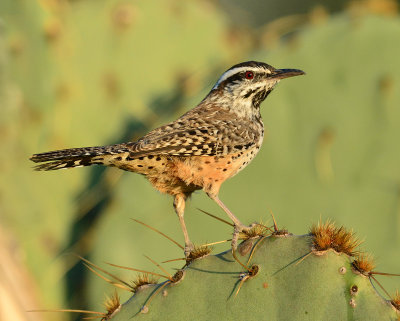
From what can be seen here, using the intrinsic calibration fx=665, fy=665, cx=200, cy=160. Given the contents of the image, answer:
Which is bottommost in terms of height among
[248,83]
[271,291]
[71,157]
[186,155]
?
[271,291]

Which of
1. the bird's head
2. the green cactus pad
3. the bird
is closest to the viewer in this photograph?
the green cactus pad

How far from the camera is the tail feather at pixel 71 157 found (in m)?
1.87

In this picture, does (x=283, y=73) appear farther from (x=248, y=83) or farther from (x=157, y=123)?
(x=157, y=123)

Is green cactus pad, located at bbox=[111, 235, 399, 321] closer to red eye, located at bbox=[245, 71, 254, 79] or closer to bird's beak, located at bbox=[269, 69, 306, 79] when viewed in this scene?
bird's beak, located at bbox=[269, 69, 306, 79]

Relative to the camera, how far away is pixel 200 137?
7.30 feet

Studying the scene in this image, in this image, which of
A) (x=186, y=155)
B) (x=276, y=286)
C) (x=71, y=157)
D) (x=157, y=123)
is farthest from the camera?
(x=157, y=123)

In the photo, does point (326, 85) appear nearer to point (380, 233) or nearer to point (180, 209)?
point (380, 233)

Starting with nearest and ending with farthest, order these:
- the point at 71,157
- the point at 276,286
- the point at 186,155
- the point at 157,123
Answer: the point at 276,286, the point at 71,157, the point at 186,155, the point at 157,123

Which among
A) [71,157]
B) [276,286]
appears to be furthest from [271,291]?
[71,157]

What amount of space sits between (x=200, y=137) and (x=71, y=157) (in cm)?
48

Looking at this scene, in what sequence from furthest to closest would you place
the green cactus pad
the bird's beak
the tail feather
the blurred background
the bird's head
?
1. the blurred background
2. the bird's head
3. the bird's beak
4. the tail feather
5. the green cactus pad

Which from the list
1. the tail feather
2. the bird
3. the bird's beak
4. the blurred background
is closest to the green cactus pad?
the bird

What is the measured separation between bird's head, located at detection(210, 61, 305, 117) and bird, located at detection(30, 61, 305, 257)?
32 mm

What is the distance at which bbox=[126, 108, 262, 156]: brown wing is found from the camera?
2.12 metres
